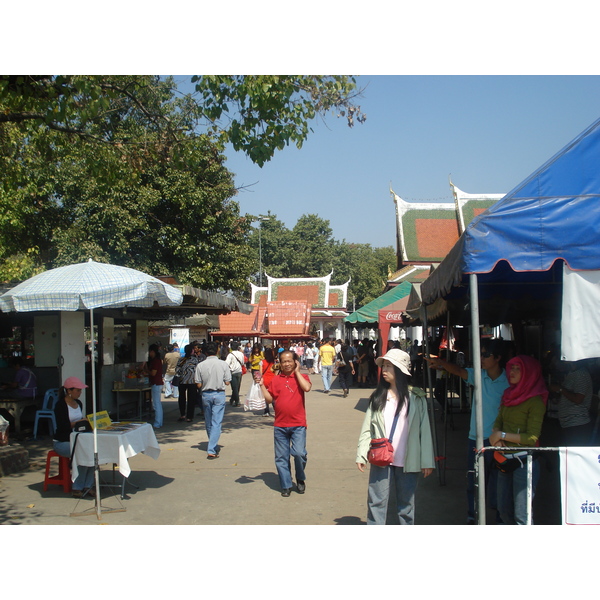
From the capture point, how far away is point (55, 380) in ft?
39.5

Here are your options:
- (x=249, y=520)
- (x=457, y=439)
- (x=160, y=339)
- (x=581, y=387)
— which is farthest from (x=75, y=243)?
(x=581, y=387)

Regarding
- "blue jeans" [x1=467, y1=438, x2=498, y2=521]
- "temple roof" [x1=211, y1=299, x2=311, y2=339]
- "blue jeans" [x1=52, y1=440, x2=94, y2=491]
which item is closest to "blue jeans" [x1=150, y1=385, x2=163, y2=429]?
"blue jeans" [x1=52, y1=440, x2=94, y2=491]

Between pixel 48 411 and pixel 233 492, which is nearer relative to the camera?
pixel 233 492

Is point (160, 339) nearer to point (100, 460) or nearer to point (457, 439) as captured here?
point (457, 439)

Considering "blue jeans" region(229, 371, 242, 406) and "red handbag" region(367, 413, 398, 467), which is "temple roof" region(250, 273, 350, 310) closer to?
"blue jeans" region(229, 371, 242, 406)

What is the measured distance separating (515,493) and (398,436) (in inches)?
40.5

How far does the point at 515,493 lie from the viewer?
4609mm

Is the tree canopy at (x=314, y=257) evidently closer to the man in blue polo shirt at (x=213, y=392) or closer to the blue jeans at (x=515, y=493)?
the man in blue polo shirt at (x=213, y=392)

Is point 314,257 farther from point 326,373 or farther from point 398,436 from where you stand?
point 398,436

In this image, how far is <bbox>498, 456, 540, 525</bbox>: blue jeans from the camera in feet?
14.9

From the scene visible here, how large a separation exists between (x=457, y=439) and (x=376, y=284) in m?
53.3

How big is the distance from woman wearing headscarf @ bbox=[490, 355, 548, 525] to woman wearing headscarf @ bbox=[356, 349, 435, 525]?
649 millimetres

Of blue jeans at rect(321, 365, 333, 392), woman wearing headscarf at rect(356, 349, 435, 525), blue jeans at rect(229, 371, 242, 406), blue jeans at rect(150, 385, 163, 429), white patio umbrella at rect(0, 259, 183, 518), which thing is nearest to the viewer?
woman wearing headscarf at rect(356, 349, 435, 525)

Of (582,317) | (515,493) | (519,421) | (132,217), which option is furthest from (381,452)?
(132,217)
